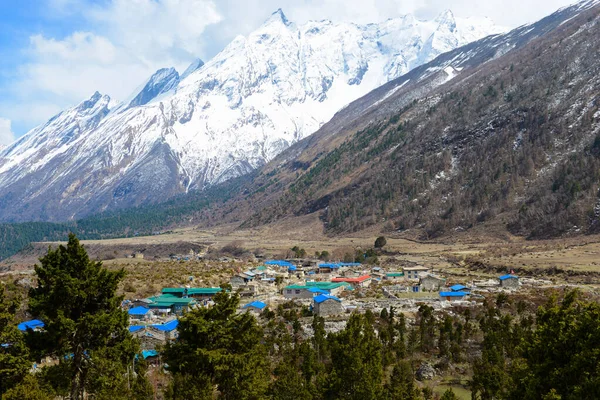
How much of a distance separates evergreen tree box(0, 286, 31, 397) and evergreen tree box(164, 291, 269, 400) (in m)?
5.37

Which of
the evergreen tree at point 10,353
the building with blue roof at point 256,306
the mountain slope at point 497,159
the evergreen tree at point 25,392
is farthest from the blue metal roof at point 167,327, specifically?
the mountain slope at point 497,159

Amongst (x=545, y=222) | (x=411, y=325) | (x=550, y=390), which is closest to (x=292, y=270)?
(x=411, y=325)

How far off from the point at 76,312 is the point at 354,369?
1330cm

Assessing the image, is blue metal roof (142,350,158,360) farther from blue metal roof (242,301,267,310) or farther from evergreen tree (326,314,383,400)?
evergreen tree (326,314,383,400)

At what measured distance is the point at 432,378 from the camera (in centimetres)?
3844

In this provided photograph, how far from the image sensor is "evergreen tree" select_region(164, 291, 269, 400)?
21.0 metres

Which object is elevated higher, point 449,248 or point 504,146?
point 504,146

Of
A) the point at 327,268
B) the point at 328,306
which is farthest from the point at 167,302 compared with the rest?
the point at 327,268

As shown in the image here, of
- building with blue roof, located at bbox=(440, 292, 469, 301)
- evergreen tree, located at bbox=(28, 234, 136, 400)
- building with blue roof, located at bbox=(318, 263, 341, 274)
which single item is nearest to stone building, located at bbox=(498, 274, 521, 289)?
building with blue roof, located at bbox=(440, 292, 469, 301)

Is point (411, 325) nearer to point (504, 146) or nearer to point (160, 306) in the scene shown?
point (160, 306)

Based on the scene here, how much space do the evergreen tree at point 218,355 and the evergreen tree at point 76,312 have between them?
2.59m

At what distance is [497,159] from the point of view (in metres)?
142

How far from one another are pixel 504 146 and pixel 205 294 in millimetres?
110110

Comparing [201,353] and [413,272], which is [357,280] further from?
[201,353]
